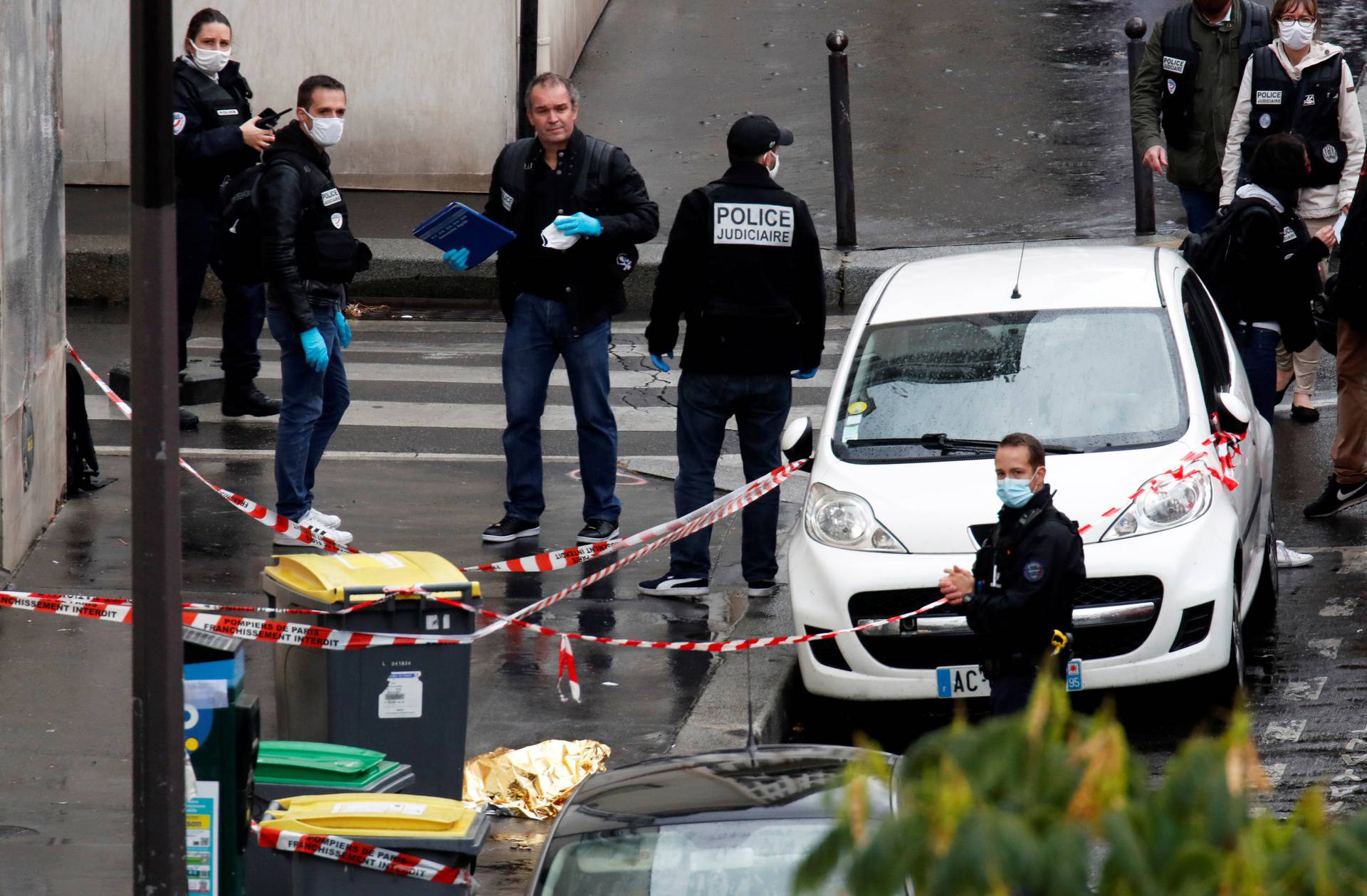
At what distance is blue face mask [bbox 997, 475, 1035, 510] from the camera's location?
18.5ft

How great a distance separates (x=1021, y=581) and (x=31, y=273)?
15.9 feet

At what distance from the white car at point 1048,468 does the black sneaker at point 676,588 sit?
1.05 m

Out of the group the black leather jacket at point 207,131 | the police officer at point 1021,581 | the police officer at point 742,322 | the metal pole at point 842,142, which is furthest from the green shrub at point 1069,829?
the metal pole at point 842,142

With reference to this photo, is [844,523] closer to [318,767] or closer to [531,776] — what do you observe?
[531,776]

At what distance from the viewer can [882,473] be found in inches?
275

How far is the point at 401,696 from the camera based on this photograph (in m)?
5.47

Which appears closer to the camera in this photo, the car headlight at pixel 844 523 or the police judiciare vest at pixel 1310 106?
the car headlight at pixel 844 523

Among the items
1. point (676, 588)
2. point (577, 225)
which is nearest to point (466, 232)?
point (577, 225)

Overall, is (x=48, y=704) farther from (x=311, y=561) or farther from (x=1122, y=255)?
(x=1122, y=255)

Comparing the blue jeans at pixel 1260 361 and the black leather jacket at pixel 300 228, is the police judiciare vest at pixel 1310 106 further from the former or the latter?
the black leather jacket at pixel 300 228

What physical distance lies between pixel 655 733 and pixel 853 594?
0.85 meters

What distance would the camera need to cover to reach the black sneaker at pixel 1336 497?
9.00m

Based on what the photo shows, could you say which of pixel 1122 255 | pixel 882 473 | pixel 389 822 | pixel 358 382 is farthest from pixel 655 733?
pixel 358 382

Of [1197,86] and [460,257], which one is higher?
[1197,86]
